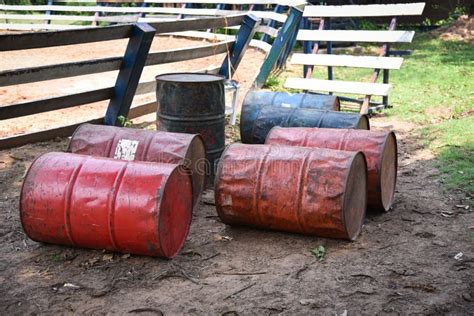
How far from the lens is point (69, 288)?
3.84 meters

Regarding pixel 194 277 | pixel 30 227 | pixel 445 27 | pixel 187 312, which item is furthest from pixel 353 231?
pixel 445 27

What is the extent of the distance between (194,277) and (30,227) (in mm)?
1192

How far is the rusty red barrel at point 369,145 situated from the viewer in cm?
487

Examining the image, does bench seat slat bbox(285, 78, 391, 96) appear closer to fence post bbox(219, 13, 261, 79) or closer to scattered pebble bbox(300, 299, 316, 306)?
fence post bbox(219, 13, 261, 79)

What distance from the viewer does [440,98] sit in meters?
9.16

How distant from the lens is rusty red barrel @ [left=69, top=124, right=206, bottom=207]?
190 inches

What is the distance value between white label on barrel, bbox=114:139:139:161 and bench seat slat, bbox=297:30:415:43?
5058mm

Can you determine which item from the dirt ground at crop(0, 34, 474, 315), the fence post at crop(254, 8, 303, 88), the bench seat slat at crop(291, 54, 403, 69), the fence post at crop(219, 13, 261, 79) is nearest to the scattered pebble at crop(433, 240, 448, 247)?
the dirt ground at crop(0, 34, 474, 315)

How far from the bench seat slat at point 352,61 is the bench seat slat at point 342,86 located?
0.37 meters

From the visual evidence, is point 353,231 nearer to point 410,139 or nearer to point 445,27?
point 410,139

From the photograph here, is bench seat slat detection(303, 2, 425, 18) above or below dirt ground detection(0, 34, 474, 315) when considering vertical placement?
above

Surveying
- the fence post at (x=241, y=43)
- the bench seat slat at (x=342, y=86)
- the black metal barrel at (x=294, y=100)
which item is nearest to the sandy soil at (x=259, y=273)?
the black metal barrel at (x=294, y=100)

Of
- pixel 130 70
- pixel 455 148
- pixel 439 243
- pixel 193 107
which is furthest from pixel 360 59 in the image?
pixel 439 243

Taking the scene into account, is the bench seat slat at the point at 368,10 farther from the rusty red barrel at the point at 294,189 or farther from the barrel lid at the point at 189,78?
the rusty red barrel at the point at 294,189
